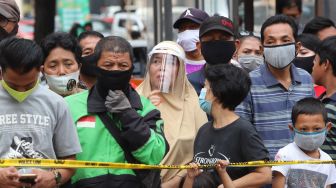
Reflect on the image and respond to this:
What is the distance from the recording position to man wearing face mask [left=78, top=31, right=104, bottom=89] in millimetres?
6648

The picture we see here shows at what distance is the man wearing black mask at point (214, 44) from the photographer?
7344mm

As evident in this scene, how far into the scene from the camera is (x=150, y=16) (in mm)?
14781

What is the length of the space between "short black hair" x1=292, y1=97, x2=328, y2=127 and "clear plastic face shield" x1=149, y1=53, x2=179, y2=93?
36.7 inches

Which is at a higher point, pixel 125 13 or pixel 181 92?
pixel 181 92

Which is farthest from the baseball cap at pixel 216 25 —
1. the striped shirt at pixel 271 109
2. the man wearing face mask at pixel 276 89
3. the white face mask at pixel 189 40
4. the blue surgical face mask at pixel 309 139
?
the blue surgical face mask at pixel 309 139

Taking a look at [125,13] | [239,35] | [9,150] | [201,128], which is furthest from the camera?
[125,13]

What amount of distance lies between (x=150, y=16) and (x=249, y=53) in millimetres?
6413

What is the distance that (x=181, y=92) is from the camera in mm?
6969

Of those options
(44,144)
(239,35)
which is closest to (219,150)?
(44,144)

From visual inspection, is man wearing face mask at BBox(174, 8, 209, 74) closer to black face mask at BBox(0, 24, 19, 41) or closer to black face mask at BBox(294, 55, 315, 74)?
black face mask at BBox(294, 55, 315, 74)

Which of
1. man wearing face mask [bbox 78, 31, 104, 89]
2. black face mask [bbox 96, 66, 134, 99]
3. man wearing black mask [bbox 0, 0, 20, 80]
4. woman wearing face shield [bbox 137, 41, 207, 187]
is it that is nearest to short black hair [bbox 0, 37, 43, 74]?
black face mask [bbox 96, 66, 134, 99]

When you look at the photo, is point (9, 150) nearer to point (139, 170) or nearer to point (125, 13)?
point (139, 170)

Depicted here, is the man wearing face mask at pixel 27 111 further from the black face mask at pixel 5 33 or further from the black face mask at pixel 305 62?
the black face mask at pixel 305 62

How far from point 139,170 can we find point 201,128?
63 centimetres
